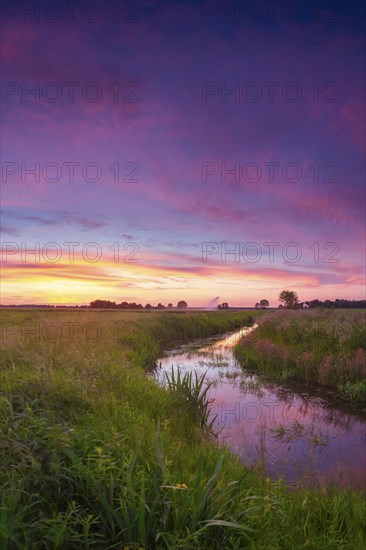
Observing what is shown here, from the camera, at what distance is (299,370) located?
46.6ft

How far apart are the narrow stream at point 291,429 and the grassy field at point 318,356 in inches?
28.0

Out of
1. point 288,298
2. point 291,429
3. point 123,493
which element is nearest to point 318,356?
point 291,429

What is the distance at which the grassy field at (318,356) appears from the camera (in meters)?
12.4

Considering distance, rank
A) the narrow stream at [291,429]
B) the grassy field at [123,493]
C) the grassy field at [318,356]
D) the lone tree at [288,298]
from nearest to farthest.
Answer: the grassy field at [123,493]
the narrow stream at [291,429]
the grassy field at [318,356]
the lone tree at [288,298]

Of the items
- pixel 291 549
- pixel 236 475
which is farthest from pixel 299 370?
pixel 291 549

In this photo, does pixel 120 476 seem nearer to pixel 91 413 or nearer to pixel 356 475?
pixel 91 413

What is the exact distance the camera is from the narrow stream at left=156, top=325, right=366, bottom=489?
6.51 meters

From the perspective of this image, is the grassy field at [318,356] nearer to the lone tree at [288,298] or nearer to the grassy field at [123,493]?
the grassy field at [123,493]

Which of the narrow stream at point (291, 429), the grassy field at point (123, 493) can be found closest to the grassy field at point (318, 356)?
the narrow stream at point (291, 429)

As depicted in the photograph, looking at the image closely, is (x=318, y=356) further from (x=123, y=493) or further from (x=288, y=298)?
(x=288, y=298)

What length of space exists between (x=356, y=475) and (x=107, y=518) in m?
4.70

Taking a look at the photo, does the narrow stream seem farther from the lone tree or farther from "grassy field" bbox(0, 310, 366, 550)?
the lone tree

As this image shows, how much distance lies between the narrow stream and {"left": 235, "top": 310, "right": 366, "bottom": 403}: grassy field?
71 cm

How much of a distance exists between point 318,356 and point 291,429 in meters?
6.24
